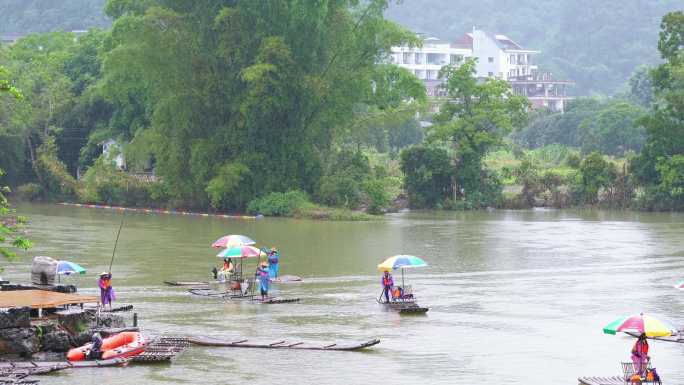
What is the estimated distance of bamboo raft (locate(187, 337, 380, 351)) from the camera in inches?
1041

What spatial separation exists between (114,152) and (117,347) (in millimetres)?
47744

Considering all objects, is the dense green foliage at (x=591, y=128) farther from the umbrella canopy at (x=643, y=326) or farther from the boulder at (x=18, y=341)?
the boulder at (x=18, y=341)

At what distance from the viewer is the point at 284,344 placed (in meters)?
26.6

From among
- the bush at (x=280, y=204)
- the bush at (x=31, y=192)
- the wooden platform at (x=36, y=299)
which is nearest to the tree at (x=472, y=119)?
Answer: the bush at (x=280, y=204)

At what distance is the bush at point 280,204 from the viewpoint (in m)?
62.4

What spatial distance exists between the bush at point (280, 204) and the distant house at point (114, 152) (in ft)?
39.5

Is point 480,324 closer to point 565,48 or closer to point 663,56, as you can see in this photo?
point 663,56

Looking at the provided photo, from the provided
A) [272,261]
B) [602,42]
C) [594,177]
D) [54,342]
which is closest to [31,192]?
[594,177]

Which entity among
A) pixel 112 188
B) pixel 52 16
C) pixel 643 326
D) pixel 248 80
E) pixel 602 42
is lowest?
pixel 643 326

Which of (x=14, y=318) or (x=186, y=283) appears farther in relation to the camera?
(x=186, y=283)

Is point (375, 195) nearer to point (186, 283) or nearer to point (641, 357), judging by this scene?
point (186, 283)

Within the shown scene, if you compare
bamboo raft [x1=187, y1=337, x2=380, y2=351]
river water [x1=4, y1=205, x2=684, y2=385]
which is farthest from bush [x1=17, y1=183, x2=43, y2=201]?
bamboo raft [x1=187, y1=337, x2=380, y2=351]

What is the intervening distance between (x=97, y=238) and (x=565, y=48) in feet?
472

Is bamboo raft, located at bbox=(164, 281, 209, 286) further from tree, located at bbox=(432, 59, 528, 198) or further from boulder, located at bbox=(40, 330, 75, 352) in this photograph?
tree, located at bbox=(432, 59, 528, 198)
